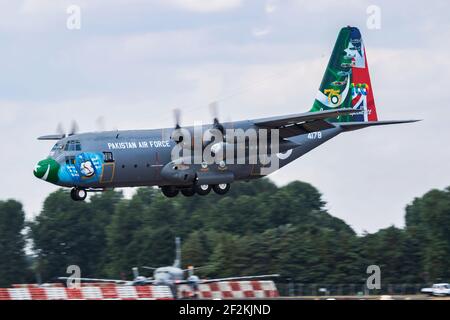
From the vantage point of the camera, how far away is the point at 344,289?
218 feet

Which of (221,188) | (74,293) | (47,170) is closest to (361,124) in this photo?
(221,188)

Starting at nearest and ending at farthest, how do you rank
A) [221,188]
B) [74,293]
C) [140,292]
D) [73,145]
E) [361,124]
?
1. [74,293]
2. [140,292]
3. [73,145]
4. [221,188]
5. [361,124]

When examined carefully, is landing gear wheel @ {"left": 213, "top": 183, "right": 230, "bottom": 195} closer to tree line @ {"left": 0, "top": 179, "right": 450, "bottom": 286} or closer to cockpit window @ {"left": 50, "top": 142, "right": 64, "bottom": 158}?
cockpit window @ {"left": 50, "top": 142, "right": 64, "bottom": 158}

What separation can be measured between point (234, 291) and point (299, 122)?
906cm

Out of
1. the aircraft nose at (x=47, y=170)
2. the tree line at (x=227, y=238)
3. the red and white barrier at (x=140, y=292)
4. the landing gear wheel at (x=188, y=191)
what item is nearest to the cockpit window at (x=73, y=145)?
the aircraft nose at (x=47, y=170)

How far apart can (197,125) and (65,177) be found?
20.6 ft

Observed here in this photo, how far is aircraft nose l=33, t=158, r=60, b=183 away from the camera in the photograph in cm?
3900

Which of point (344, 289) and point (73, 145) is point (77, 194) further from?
point (344, 289)

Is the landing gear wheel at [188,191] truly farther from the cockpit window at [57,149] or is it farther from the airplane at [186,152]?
the cockpit window at [57,149]

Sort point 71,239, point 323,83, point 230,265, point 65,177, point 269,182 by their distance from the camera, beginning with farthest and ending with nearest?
1. point 269,182
2. point 71,239
3. point 230,265
4. point 323,83
5. point 65,177

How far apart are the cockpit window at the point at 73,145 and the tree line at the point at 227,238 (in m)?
32.4

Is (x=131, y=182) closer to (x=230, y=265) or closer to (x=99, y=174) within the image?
(x=99, y=174)
